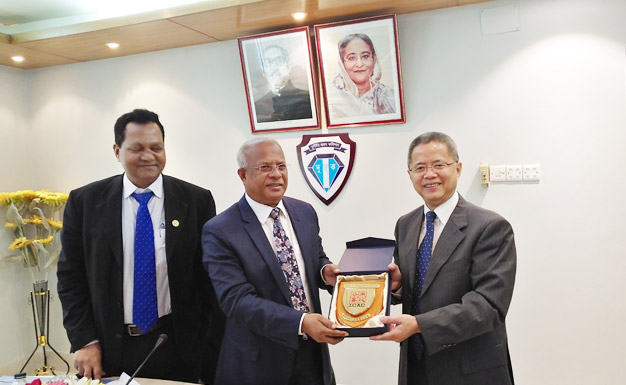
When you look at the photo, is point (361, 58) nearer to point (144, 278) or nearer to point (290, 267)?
point (290, 267)

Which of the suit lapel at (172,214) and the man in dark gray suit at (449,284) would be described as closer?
the man in dark gray suit at (449,284)

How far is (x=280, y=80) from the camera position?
3594 mm

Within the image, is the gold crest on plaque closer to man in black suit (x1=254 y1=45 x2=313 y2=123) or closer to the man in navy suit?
the man in navy suit

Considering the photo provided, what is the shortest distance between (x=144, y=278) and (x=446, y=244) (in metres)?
1.22

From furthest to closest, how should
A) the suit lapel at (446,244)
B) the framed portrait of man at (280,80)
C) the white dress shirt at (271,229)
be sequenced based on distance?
the framed portrait of man at (280,80) → the white dress shirt at (271,229) → the suit lapel at (446,244)

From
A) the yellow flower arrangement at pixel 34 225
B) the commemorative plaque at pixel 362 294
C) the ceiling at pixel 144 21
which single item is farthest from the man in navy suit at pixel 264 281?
the yellow flower arrangement at pixel 34 225

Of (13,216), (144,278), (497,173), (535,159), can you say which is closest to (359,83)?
(497,173)

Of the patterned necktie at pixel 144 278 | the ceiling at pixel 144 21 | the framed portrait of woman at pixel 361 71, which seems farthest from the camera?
the framed portrait of woman at pixel 361 71

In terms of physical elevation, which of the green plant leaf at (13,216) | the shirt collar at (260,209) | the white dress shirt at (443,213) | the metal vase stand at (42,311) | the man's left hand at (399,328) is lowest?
the metal vase stand at (42,311)

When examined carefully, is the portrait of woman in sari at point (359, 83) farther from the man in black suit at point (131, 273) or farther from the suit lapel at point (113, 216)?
the suit lapel at point (113, 216)

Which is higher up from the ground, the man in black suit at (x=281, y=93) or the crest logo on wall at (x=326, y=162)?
the man in black suit at (x=281, y=93)

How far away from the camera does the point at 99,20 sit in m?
3.38

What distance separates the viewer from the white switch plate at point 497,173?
3193mm

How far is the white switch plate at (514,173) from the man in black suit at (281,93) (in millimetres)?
1316
